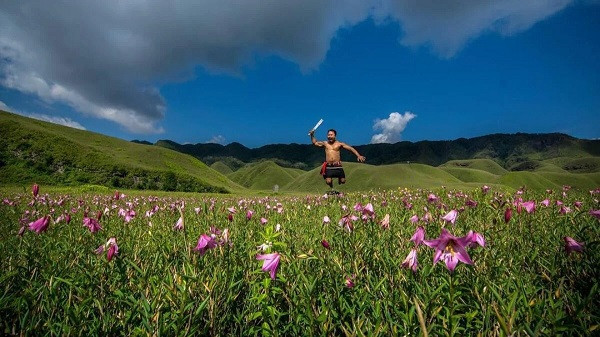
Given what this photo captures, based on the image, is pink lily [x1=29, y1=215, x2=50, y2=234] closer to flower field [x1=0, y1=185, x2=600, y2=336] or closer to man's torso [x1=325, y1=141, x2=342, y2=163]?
flower field [x1=0, y1=185, x2=600, y2=336]

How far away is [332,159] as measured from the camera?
14.1m

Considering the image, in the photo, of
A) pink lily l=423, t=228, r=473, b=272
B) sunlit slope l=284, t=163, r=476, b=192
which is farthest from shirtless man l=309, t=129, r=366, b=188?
sunlit slope l=284, t=163, r=476, b=192

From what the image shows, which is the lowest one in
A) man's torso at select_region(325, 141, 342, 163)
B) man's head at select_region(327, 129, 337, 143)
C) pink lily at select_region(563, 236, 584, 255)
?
pink lily at select_region(563, 236, 584, 255)

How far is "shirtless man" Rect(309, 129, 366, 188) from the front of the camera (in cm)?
1345

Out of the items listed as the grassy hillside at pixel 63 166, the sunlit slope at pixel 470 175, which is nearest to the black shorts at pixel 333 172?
the grassy hillside at pixel 63 166

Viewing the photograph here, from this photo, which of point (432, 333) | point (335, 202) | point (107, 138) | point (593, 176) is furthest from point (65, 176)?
point (593, 176)

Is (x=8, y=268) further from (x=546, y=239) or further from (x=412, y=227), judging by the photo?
(x=546, y=239)

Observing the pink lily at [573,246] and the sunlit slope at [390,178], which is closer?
the pink lily at [573,246]

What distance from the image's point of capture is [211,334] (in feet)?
6.00

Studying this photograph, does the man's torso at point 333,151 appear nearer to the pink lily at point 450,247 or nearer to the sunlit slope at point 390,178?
the pink lily at point 450,247

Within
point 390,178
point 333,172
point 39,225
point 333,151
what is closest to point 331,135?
point 333,151

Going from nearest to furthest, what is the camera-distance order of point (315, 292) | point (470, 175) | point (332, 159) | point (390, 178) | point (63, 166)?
point (315, 292) < point (332, 159) < point (63, 166) < point (390, 178) < point (470, 175)

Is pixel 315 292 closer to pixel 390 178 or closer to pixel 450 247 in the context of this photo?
pixel 450 247

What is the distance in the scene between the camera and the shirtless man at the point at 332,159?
44.1ft
